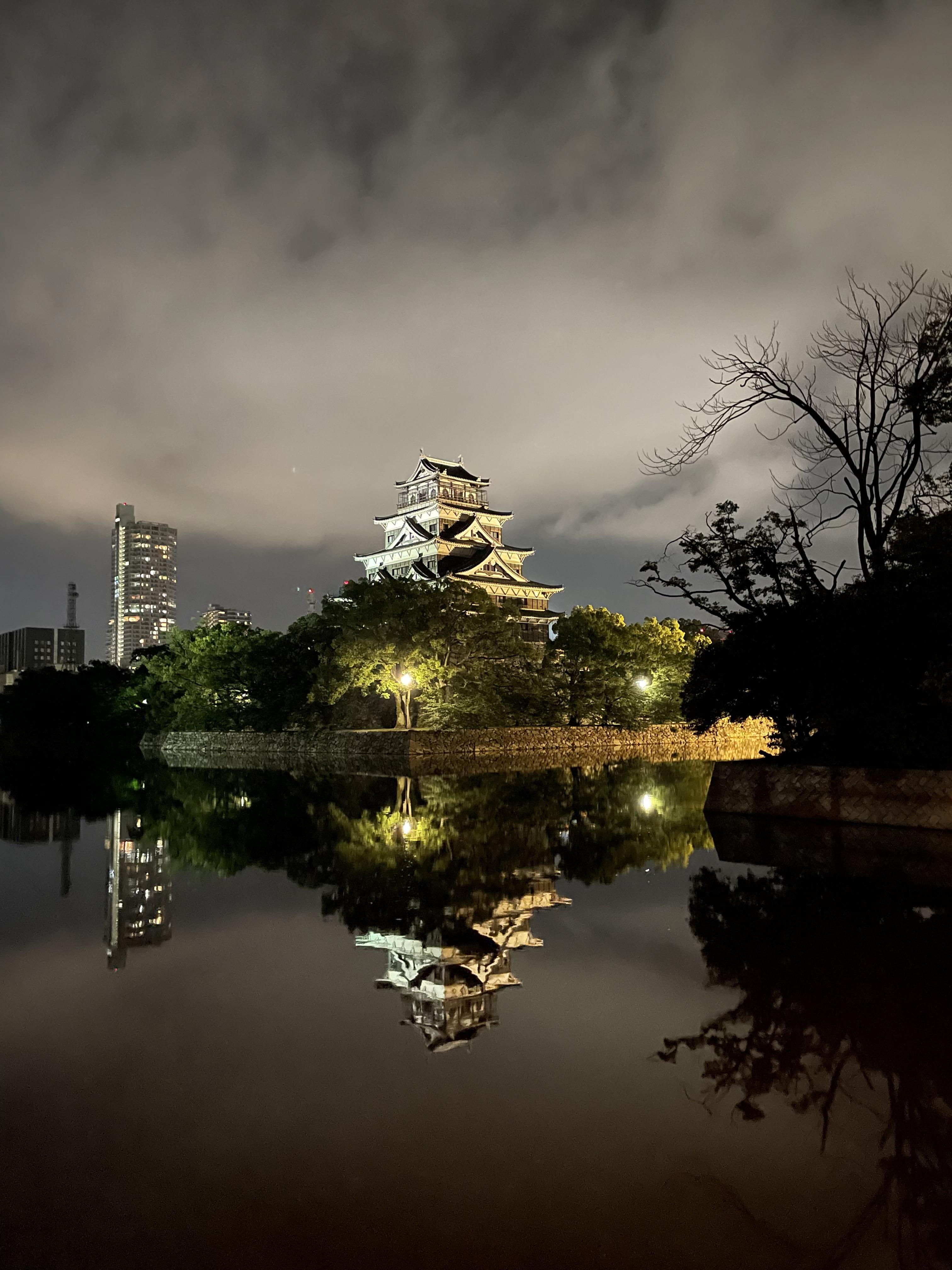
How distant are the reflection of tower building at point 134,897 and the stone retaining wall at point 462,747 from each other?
16.4m

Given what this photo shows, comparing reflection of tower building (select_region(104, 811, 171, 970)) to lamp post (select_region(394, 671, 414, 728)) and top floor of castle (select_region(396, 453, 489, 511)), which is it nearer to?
lamp post (select_region(394, 671, 414, 728))

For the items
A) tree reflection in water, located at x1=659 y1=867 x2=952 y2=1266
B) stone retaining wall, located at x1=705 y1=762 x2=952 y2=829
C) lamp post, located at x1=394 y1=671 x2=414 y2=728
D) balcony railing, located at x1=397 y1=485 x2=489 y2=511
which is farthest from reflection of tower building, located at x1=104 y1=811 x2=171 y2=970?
balcony railing, located at x1=397 y1=485 x2=489 y2=511

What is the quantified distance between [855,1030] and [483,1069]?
188 cm

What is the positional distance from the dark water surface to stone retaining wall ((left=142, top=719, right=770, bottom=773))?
1949cm

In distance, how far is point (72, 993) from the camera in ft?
16.5

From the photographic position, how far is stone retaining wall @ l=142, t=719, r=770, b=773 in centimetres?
2881

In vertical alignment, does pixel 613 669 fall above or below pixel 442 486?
below

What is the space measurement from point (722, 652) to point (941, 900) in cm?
708

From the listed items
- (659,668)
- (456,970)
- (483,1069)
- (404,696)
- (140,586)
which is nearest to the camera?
(483,1069)

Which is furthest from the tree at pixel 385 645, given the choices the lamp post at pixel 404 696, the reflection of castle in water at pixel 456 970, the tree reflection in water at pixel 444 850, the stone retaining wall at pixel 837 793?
the reflection of castle in water at pixel 456 970

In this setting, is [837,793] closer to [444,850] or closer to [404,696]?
[444,850]

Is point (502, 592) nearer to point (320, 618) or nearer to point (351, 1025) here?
point (320, 618)

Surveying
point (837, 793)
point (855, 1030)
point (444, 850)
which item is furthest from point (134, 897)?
point (837, 793)

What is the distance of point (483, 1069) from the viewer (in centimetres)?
382
